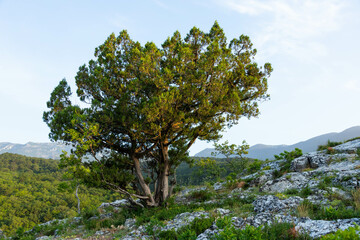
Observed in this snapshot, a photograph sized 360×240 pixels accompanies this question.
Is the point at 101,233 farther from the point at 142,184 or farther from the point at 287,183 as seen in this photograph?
the point at 287,183

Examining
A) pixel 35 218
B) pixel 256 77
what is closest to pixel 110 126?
pixel 256 77

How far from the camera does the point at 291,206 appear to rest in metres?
8.60

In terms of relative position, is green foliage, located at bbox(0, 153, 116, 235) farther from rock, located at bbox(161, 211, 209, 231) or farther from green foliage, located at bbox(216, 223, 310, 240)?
green foliage, located at bbox(216, 223, 310, 240)

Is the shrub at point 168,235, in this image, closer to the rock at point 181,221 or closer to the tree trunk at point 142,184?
the rock at point 181,221

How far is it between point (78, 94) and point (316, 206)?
1474 centimetres

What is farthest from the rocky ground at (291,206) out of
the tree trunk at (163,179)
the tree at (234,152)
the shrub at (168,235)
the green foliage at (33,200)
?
the green foliage at (33,200)

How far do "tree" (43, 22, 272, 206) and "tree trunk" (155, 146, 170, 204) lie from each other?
72 millimetres

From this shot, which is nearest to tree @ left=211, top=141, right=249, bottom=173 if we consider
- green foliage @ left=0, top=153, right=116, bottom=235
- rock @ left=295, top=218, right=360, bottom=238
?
rock @ left=295, top=218, right=360, bottom=238

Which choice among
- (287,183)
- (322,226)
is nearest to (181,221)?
(322,226)

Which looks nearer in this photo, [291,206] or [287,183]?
[291,206]

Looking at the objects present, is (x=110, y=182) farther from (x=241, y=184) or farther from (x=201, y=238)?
(x=241, y=184)

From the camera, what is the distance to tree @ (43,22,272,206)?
40.2ft

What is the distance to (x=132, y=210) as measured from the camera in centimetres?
1473

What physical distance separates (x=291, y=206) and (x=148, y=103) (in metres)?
8.33
